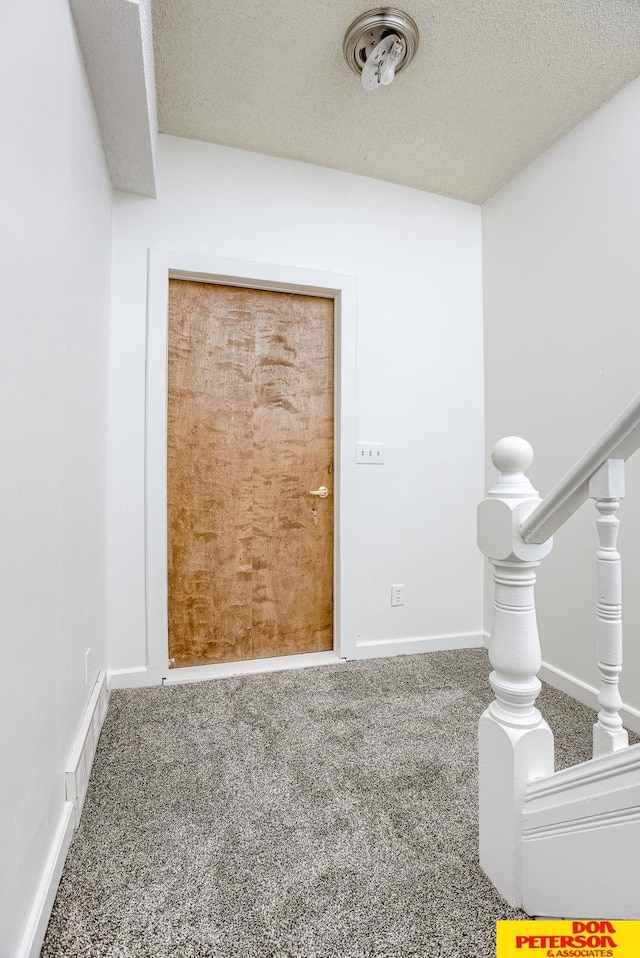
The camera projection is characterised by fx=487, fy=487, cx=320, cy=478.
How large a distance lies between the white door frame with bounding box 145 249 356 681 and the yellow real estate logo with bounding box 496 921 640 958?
154cm

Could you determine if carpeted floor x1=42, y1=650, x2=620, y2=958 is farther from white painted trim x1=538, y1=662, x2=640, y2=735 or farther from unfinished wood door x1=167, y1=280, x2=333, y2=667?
unfinished wood door x1=167, y1=280, x2=333, y2=667

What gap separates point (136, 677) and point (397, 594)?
4.29ft

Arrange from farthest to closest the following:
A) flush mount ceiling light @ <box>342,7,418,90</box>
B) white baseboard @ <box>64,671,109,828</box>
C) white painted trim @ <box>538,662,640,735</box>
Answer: white painted trim @ <box>538,662,640,735</box>
flush mount ceiling light @ <box>342,7,418,90</box>
white baseboard @ <box>64,671,109,828</box>

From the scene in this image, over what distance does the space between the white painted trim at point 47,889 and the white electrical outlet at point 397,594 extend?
1.68 m

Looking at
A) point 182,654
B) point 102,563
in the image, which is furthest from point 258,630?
point 102,563

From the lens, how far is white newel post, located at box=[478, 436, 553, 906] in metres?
0.99

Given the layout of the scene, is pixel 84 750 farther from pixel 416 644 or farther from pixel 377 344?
pixel 377 344

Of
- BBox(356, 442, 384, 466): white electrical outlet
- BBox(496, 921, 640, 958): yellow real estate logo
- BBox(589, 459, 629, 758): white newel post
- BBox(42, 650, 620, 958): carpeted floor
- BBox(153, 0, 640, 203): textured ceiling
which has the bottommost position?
BBox(42, 650, 620, 958): carpeted floor

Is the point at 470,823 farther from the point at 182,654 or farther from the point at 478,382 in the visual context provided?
the point at 478,382

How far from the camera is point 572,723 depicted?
183 cm

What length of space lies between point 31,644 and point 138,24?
164 cm

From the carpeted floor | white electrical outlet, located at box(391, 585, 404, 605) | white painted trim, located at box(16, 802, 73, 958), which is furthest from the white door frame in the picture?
white painted trim, located at box(16, 802, 73, 958)

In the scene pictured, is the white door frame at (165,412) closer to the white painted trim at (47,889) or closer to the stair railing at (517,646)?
the white painted trim at (47,889)

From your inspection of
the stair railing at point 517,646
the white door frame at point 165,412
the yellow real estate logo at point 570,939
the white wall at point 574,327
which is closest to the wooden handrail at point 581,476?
the stair railing at point 517,646
